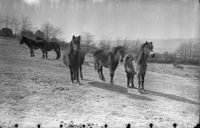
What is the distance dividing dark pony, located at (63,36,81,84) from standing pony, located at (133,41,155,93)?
96 cm

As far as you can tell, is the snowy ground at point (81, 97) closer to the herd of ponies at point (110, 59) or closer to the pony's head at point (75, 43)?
the herd of ponies at point (110, 59)

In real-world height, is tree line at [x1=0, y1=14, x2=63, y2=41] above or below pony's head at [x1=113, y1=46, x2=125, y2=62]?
above

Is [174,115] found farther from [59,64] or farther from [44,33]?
[44,33]

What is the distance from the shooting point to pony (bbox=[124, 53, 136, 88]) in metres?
3.80

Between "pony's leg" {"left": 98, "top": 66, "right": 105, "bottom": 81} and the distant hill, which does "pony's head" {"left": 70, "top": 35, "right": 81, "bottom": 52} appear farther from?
the distant hill

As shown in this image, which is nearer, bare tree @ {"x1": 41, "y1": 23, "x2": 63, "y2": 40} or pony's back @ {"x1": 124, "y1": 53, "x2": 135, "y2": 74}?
bare tree @ {"x1": 41, "y1": 23, "x2": 63, "y2": 40}

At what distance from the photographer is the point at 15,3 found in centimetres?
360

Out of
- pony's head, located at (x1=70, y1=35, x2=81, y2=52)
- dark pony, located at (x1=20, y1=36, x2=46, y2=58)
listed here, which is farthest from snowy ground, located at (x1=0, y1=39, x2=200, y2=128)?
pony's head, located at (x1=70, y1=35, x2=81, y2=52)

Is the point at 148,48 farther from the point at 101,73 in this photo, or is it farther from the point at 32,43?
the point at 32,43

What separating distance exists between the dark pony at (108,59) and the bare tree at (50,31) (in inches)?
26.7

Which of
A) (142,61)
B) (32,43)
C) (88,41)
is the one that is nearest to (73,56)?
(88,41)

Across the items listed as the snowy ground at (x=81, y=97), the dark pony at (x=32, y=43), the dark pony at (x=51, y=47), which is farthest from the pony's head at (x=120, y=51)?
the dark pony at (x=32, y=43)

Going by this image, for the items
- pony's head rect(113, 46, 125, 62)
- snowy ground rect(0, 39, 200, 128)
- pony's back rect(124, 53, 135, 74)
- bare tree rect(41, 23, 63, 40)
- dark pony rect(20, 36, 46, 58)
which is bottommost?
snowy ground rect(0, 39, 200, 128)

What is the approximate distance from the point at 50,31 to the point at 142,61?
160cm
